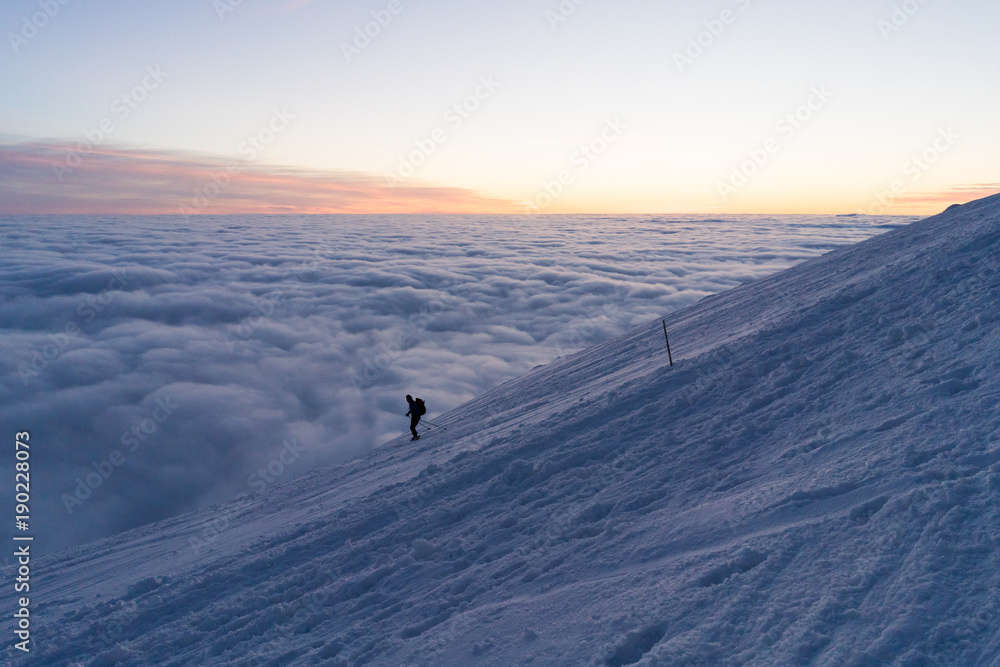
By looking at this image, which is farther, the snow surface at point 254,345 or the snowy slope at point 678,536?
the snow surface at point 254,345

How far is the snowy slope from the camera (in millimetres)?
4207

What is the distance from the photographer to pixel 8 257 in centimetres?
11544

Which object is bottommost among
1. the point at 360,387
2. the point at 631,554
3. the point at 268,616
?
the point at 360,387

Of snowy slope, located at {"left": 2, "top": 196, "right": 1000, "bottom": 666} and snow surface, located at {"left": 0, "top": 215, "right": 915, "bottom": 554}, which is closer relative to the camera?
snowy slope, located at {"left": 2, "top": 196, "right": 1000, "bottom": 666}

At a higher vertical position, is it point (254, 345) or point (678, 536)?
point (254, 345)

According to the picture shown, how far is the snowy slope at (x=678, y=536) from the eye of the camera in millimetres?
4207

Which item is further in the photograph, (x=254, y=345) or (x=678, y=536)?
(x=254, y=345)

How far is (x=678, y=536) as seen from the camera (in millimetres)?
5711

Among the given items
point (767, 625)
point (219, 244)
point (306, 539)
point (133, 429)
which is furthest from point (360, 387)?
point (219, 244)

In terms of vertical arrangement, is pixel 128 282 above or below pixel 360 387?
above

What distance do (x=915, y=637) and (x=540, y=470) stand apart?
4.95 metres

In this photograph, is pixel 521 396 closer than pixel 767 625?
No

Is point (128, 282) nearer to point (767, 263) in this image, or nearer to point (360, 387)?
point (360, 387)

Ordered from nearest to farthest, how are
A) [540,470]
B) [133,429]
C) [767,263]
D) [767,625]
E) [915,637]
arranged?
[915,637] → [767,625] → [540,470] → [133,429] → [767,263]
